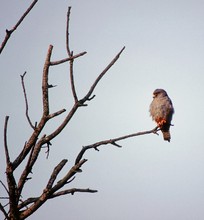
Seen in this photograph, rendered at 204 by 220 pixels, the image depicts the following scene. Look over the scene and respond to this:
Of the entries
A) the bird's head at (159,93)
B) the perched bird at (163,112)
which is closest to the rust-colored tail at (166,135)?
the perched bird at (163,112)

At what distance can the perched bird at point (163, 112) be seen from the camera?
420 inches

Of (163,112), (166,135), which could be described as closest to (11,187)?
(163,112)

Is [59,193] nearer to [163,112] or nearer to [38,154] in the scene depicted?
[38,154]

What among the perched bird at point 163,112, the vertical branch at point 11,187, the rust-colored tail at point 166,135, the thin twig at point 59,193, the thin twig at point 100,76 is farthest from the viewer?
the rust-colored tail at point 166,135

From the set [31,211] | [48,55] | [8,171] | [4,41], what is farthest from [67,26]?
[31,211]

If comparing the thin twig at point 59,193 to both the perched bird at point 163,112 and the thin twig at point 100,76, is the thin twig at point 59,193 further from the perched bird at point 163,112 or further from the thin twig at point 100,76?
the perched bird at point 163,112

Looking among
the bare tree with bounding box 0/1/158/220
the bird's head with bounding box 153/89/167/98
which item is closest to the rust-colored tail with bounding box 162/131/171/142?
the bird's head with bounding box 153/89/167/98

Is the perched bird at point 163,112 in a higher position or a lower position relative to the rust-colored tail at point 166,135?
higher

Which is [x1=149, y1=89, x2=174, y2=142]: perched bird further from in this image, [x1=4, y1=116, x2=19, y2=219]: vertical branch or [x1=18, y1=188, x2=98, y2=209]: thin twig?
[x1=4, y1=116, x2=19, y2=219]: vertical branch

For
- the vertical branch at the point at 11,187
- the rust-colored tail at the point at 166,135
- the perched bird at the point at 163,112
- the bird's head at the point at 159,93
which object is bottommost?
the vertical branch at the point at 11,187

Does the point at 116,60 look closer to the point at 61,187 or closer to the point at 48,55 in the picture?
the point at 48,55

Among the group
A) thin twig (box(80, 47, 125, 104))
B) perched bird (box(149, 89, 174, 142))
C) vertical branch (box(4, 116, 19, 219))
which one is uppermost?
perched bird (box(149, 89, 174, 142))

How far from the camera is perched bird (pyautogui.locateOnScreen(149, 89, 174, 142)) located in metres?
10.7

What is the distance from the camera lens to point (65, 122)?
2703mm
